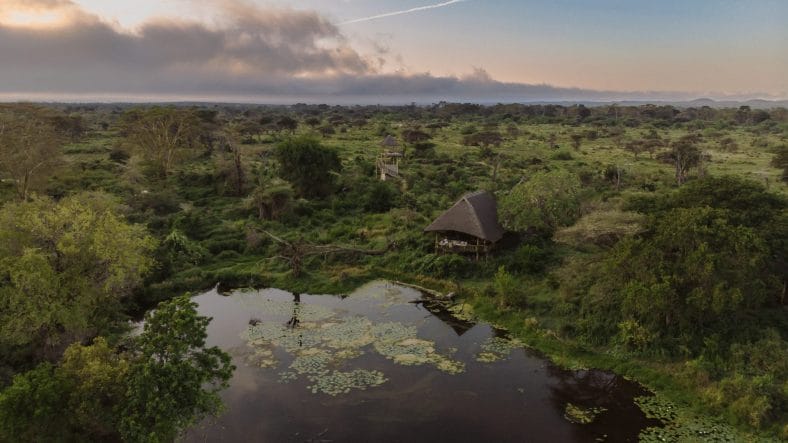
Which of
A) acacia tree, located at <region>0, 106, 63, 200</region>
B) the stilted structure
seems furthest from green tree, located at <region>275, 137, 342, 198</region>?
acacia tree, located at <region>0, 106, 63, 200</region>

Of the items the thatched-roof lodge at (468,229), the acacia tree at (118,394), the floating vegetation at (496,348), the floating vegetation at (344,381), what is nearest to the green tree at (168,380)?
the acacia tree at (118,394)

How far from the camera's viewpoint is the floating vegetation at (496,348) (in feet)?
57.3

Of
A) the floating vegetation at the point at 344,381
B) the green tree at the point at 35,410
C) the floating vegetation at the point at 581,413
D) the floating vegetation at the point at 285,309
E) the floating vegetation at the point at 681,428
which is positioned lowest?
the floating vegetation at the point at 581,413

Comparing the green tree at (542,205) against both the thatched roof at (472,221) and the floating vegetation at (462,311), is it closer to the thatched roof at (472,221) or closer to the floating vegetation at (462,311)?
the thatched roof at (472,221)

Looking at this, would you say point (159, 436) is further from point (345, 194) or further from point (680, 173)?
point (680, 173)

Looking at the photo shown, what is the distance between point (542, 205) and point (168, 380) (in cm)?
1948

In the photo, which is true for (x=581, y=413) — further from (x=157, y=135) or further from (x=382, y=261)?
(x=157, y=135)

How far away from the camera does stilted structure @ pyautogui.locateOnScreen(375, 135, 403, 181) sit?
1762 inches

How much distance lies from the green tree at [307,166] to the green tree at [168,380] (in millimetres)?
27006

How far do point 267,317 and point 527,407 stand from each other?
11147mm

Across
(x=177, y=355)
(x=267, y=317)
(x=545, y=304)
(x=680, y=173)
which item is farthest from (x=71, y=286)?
(x=680, y=173)

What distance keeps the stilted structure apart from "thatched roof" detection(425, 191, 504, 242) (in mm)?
18473

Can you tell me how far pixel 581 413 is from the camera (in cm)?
1449

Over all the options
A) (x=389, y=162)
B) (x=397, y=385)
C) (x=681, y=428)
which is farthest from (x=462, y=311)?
(x=389, y=162)
